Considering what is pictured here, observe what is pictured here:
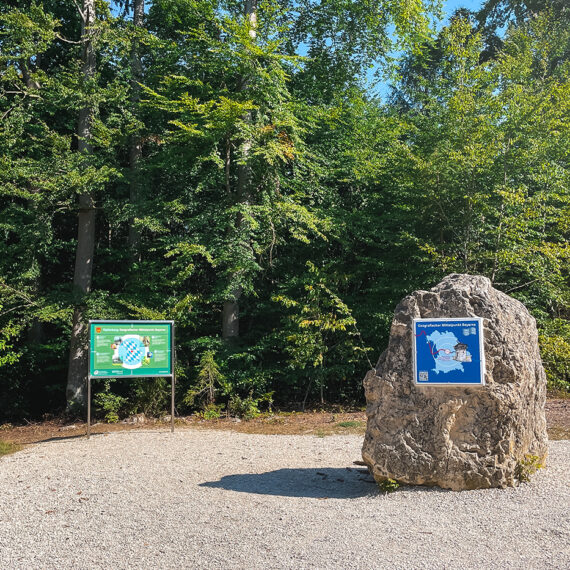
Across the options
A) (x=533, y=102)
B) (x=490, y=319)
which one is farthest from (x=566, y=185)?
(x=490, y=319)

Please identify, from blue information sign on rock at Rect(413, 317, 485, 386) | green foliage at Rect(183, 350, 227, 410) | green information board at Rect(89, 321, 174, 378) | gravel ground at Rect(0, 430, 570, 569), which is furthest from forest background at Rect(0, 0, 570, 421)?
blue information sign on rock at Rect(413, 317, 485, 386)

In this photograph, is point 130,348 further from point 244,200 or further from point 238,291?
point 244,200

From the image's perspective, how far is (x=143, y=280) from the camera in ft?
40.0

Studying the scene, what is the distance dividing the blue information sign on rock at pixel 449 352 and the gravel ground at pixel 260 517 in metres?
0.97

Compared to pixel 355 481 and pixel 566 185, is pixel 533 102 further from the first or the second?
pixel 355 481

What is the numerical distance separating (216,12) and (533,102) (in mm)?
6872

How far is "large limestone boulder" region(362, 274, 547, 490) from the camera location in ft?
17.1

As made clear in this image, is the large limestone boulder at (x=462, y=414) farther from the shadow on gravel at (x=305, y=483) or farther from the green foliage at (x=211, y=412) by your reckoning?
the green foliage at (x=211, y=412)

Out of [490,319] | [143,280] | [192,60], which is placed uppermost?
[192,60]

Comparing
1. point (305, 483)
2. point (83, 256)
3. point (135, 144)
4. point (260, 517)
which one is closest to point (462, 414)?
point (305, 483)

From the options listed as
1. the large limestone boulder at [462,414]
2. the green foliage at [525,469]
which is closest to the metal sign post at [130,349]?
the large limestone boulder at [462,414]

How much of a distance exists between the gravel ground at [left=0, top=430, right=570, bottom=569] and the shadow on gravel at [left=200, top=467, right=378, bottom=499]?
20mm

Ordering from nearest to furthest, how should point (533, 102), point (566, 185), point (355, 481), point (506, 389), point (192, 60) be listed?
point (506, 389) < point (355, 481) < point (533, 102) < point (566, 185) < point (192, 60)

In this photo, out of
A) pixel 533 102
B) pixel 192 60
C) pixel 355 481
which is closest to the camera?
pixel 355 481
